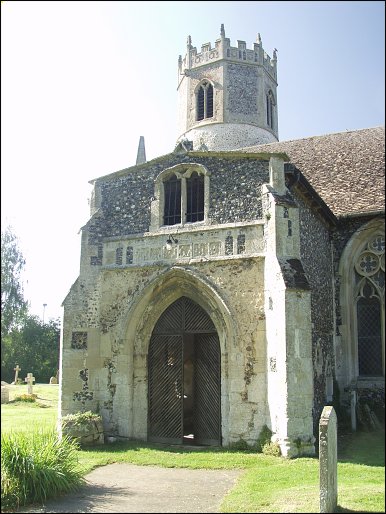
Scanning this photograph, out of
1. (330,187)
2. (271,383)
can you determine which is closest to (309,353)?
(271,383)

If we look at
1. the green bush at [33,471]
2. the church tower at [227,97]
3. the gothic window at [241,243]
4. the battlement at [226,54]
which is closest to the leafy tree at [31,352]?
the church tower at [227,97]

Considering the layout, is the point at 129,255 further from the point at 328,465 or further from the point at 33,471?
the point at 328,465

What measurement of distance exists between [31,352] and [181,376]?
26314mm

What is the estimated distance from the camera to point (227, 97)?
1017 inches

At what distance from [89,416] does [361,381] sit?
736 centimetres

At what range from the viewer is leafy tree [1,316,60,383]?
35688 millimetres

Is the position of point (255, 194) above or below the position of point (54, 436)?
above

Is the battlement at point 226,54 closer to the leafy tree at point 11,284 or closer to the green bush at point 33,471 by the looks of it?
the leafy tree at point 11,284

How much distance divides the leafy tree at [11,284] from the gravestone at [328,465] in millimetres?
26636

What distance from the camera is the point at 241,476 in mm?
9258

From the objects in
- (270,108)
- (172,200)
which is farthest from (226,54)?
(172,200)

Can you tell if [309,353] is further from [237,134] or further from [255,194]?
[237,134]

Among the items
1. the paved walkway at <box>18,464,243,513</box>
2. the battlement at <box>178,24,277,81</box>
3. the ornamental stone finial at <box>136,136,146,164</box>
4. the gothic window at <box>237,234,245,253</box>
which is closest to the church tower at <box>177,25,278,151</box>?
the battlement at <box>178,24,277,81</box>

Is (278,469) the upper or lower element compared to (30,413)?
upper
